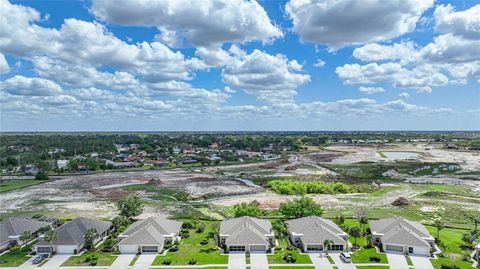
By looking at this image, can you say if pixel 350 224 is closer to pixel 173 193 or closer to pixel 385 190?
pixel 385 190

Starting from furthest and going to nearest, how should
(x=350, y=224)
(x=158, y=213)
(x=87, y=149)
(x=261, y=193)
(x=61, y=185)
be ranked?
(x=87, y=149) → (x=61, y=185) → (x=261, y=193) → (x=158, y=213) → (x=350, y=224)

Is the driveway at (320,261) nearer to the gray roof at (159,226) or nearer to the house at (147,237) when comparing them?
the house at (147,237)

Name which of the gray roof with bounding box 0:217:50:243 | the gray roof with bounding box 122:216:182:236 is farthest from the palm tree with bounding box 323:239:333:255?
the gray roof with bounding box 0:217:50:243

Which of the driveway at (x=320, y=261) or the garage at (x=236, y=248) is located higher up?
the garage at (x=236, y=248)

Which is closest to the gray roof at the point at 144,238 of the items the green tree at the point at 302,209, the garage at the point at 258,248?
the garage at the point at 258,248

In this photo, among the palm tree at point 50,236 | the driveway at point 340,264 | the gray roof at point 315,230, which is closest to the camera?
the driveway at point 340,264

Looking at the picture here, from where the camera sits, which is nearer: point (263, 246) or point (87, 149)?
point (263, 246)

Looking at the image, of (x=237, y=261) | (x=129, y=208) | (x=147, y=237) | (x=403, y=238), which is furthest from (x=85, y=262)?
(x=403, y=238)

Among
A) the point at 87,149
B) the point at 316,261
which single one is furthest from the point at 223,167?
the point at 316,261
